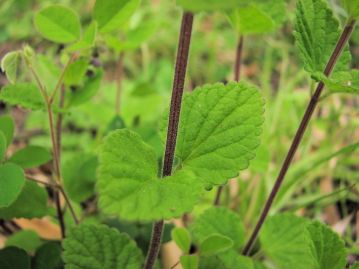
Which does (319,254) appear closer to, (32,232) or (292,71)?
(32,232)

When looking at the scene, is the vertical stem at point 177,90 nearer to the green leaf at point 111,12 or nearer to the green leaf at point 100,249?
the green leaf at point 100,249

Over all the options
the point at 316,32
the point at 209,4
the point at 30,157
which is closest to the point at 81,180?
the point at 30,157

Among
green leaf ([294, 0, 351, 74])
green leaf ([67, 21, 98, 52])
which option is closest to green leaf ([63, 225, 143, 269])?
green leaf ([67, 21, 98, 52])

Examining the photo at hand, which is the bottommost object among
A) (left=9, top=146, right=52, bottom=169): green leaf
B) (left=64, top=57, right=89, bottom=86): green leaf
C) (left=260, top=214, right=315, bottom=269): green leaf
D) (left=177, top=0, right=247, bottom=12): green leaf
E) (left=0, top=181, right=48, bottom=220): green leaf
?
(left=260, top=214, right=315, bottom=269): green leaf

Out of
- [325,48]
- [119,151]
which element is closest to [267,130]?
[325,48]

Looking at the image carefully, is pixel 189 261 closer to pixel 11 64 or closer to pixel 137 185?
pixel 137 185

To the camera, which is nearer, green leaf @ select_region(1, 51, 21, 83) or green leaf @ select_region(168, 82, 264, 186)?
green leaf @ select_region(168, 82, 264, 186)

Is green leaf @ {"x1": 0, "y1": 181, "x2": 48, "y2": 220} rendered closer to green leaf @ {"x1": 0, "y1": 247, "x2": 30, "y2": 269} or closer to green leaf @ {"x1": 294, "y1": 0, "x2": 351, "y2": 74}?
green leaf @ {"x1": 0, "y1": 247, "x2": 30, "y2": 269}

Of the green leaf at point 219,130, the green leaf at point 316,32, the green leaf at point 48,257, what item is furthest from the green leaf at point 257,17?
the green leaf at point 48,257
